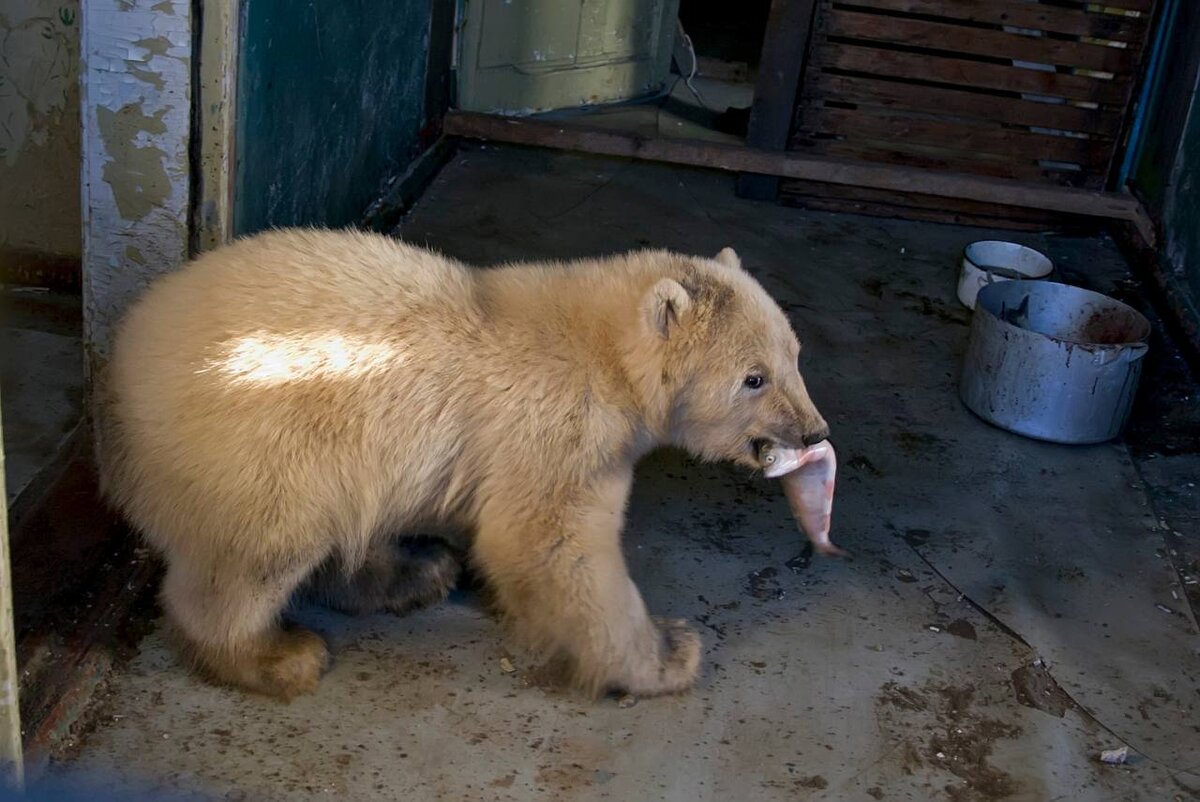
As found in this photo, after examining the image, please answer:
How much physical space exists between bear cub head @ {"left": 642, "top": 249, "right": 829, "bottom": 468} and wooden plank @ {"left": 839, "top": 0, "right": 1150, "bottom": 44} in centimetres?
384

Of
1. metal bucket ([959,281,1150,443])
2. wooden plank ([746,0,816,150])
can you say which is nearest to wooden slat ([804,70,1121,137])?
wooden plank ([746,0,816,150])

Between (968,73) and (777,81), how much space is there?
1.00 meters

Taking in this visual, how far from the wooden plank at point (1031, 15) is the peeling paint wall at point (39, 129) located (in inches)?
155

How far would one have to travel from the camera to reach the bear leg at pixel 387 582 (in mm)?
3473

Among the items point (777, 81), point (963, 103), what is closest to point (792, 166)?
point (777, 81)

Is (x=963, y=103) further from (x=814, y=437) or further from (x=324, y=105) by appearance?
(x=814, y=437)

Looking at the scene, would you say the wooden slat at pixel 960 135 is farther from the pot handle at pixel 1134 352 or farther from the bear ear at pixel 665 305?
the bear ear at pixel 665 305

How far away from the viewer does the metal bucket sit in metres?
4.66

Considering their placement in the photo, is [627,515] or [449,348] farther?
[627,515]

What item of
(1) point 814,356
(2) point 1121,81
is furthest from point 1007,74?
(1) point 814,356

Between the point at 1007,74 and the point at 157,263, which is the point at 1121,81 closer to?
the point at 1007,74

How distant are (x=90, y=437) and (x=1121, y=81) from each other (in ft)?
18.0

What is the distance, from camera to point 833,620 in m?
3.73

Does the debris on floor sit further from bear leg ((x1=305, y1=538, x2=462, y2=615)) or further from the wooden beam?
the wooden beam
